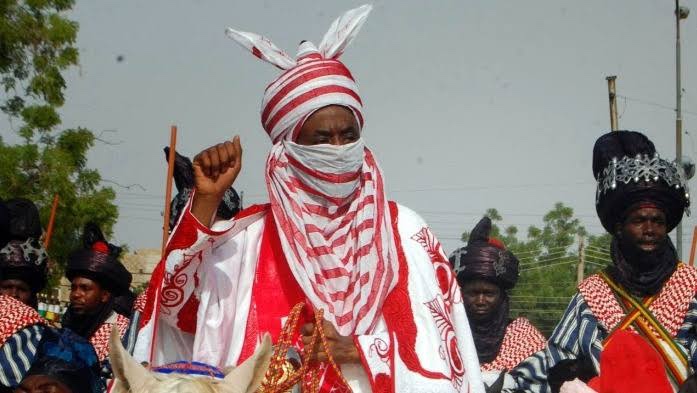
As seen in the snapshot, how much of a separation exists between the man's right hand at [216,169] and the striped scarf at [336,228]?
0.36 m

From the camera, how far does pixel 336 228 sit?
13.6 ft

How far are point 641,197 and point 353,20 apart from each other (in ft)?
10.3

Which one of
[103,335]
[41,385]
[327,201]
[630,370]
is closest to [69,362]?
[41,385]

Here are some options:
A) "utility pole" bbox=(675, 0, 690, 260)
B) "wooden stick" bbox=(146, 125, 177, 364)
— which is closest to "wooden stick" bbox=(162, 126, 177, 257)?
"wooden stick" bbox=(146, 125, 177, 364)

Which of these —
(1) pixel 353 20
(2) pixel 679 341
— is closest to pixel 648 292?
(2) pixel 679 341

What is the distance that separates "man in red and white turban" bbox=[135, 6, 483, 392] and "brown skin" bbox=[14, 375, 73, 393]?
220 cm

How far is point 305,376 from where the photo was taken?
12.6 feet

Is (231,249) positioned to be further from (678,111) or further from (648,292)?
(678,111)

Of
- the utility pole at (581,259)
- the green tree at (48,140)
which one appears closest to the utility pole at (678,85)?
the utility pole at (581,259)

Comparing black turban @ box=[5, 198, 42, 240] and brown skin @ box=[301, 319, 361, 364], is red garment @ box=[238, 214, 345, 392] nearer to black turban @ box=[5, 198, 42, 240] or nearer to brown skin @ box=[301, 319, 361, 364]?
brown skin @ box=[301, 319, 361, 364]

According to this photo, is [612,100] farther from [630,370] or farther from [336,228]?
[336,228]

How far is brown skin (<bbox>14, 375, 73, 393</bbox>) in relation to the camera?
604 cm

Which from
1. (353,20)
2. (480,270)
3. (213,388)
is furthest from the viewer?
(480,270)

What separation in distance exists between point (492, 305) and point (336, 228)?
494 centimetres
